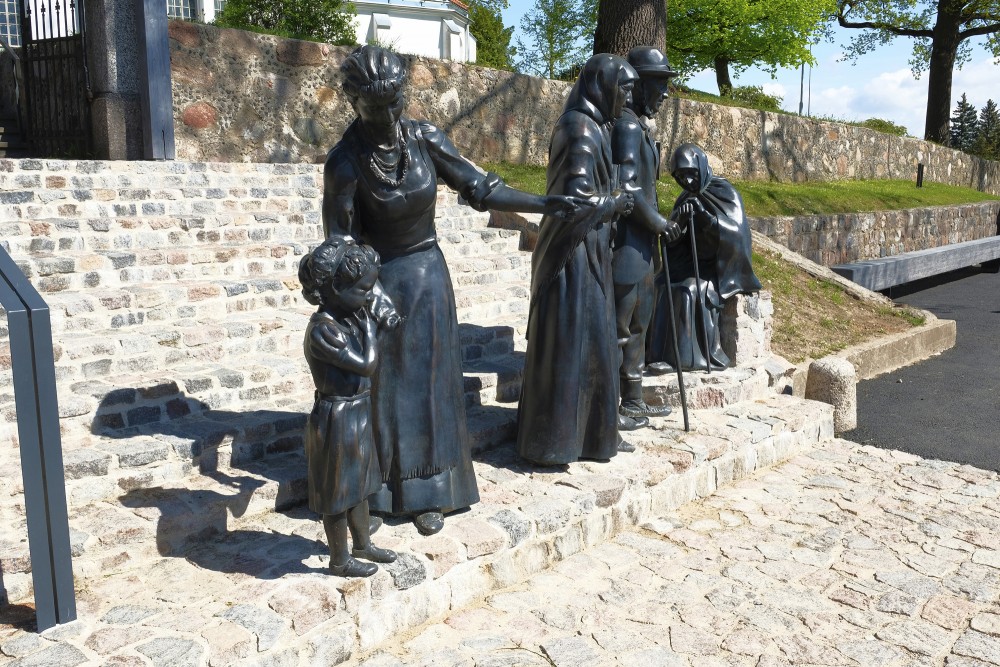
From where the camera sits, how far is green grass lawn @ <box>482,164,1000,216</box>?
11781mm

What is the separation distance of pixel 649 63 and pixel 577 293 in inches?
61.9

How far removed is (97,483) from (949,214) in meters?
18.8

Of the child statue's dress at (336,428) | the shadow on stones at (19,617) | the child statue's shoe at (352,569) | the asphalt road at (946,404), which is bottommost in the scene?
the asphalt road at (946,404)

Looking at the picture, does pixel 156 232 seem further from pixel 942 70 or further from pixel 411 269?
pixel 942 70

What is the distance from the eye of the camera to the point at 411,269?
151 inches

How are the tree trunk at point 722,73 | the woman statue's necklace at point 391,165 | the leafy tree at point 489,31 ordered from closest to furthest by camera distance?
the woman statue's necklace at point 391,165 → the tree trunk at point 722,73 → the leafy tree at point 489,31

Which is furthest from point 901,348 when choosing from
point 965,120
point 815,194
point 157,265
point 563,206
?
point 965,120

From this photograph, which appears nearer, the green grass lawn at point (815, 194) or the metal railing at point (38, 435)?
the metal railing at point (38, 435)

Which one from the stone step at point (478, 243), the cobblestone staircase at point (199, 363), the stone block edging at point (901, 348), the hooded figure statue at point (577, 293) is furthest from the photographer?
the stone block edging at point (901, 348)

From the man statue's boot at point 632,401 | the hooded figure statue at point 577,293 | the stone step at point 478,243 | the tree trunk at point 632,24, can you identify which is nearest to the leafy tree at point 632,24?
the tree trunk at point 632,24

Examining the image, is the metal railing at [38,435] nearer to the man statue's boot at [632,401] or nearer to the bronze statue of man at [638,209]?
the bronze statue of man at [638,209]

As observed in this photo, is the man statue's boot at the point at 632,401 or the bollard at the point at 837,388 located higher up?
the man statue's boot at the point at 632,401

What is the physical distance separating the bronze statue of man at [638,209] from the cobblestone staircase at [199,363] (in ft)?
2.33

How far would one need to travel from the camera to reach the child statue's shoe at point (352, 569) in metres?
3.46
